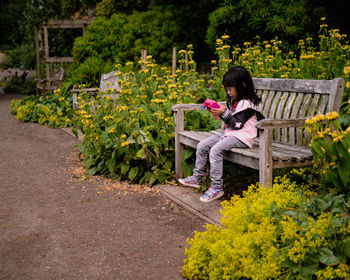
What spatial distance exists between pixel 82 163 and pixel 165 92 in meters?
1.60

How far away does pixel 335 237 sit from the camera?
2.11m

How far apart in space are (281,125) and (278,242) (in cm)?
116

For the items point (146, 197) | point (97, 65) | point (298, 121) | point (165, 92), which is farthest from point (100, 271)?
point (97, 65)

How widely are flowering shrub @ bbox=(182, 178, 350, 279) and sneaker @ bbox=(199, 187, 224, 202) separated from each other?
3.66 ft

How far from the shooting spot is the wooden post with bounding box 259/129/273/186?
126 inches

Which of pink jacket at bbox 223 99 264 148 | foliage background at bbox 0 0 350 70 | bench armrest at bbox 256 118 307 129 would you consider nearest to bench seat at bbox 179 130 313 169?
pink jacket at bbox 223 99 264 148

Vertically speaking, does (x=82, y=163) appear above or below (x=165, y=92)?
below

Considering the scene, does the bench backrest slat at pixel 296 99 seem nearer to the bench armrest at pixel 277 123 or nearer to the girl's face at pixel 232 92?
the bench armrest at pixel 277 123

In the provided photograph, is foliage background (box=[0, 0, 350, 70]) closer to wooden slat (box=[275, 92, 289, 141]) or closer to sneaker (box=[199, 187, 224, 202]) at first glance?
wooden slat (box=[275, 92, 289, 141])

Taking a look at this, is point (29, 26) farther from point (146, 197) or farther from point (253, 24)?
point (146, 197)

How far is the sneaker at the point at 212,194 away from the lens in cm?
385

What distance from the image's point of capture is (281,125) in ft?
10.7

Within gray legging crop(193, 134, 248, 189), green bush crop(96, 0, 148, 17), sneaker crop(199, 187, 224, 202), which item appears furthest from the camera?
green bush crop(96, 0, 148, 17)

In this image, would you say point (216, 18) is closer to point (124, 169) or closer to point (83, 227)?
point (124, 169)
